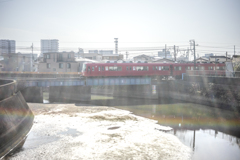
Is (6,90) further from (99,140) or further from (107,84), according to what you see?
(107,84)

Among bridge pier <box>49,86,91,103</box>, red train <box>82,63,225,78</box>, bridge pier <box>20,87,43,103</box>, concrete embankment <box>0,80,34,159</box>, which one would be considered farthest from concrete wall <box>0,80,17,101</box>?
bridge pier <box>20,87,43,103</box>

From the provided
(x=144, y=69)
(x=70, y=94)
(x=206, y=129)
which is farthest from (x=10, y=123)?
(x=144, y=69)

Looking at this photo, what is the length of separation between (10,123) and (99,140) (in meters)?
6.93

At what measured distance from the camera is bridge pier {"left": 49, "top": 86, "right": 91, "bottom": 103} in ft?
130

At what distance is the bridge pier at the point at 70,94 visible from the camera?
39.7m

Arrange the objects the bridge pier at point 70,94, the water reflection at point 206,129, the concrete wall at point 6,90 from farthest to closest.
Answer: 1. the bridge pier at point 70,94
2. the concrete wall at point 6,90
3. the water reflection at point 206,129

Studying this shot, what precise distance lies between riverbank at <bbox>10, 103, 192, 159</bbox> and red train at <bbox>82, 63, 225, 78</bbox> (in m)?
15.5

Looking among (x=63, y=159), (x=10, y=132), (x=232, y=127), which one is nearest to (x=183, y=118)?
(x=232, y=127)

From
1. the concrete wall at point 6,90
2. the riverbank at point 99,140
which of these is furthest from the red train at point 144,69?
the concrete wall at point 6,90

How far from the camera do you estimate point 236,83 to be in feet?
93.7

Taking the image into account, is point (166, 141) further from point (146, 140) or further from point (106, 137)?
point (106, 137)

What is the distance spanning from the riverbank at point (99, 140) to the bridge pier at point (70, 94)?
626 inches

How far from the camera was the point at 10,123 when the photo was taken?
15891 mm

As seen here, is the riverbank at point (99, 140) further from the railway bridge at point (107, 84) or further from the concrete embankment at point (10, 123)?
the railway bridge at point (107, 84)
